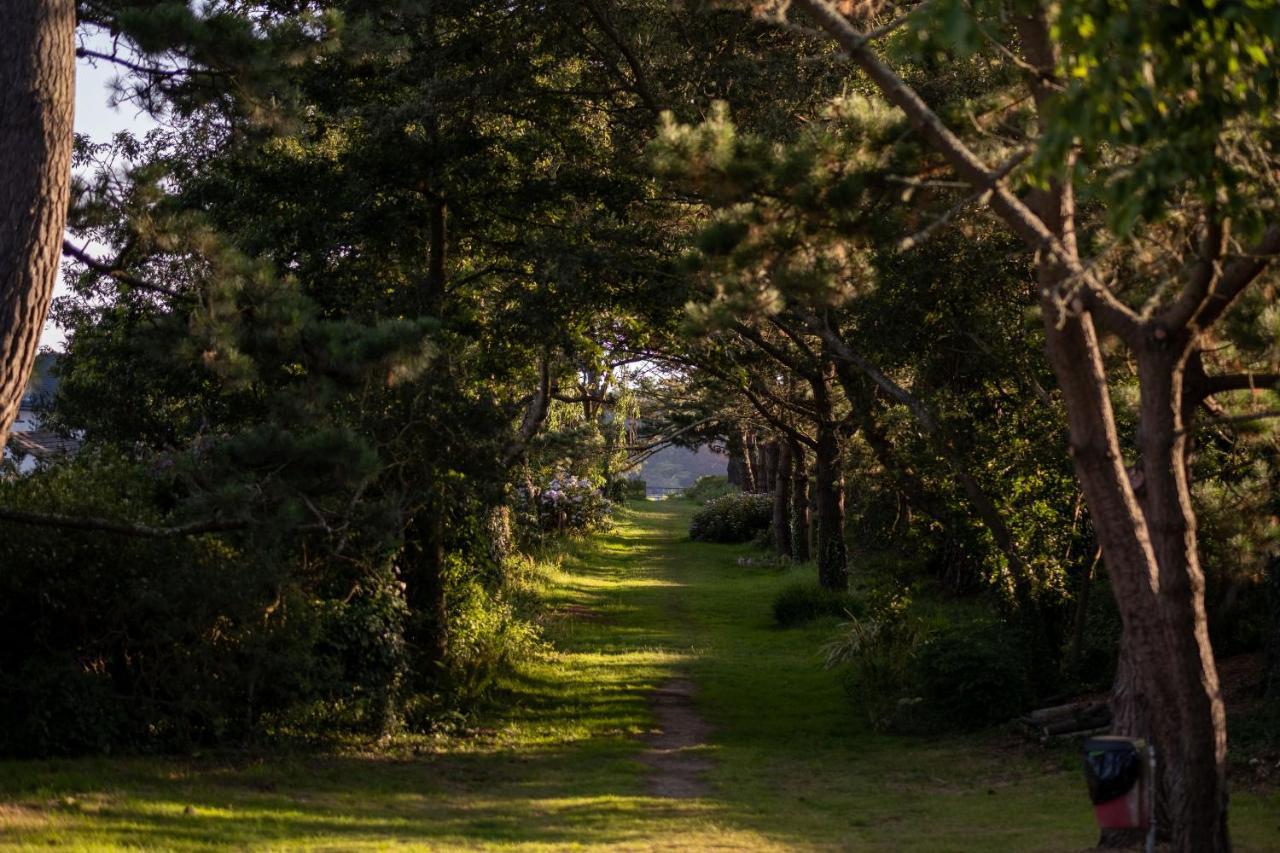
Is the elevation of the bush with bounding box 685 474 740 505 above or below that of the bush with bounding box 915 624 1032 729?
above

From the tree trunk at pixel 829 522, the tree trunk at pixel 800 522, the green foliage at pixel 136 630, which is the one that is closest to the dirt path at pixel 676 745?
the green foliage at pixel 136 630

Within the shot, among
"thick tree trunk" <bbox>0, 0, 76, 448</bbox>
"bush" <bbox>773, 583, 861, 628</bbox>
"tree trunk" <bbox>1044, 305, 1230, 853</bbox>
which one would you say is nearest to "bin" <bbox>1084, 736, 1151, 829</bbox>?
"tree trunk" <bbox>1044, 305, 1230, 853</bbox>

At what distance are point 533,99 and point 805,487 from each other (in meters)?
19.7

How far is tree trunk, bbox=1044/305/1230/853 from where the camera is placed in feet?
25.5

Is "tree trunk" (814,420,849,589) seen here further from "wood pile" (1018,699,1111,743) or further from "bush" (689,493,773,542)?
"bush" (689,493,773,542)

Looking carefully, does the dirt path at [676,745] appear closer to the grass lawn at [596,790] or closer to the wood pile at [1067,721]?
the grass lawn at [596,790]

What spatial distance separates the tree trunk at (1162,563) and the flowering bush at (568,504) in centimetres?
2423

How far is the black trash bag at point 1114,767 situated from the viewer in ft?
25.0

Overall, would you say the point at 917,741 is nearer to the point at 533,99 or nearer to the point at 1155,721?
the point at 1155,721

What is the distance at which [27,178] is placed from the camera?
952cm

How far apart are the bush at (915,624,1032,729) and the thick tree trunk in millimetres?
10225

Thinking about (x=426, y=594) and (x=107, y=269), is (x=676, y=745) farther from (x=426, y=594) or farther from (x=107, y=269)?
(x=107, y=269)

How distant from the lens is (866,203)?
872 centimetres

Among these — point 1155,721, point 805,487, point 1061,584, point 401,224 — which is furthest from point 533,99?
point 805,487
